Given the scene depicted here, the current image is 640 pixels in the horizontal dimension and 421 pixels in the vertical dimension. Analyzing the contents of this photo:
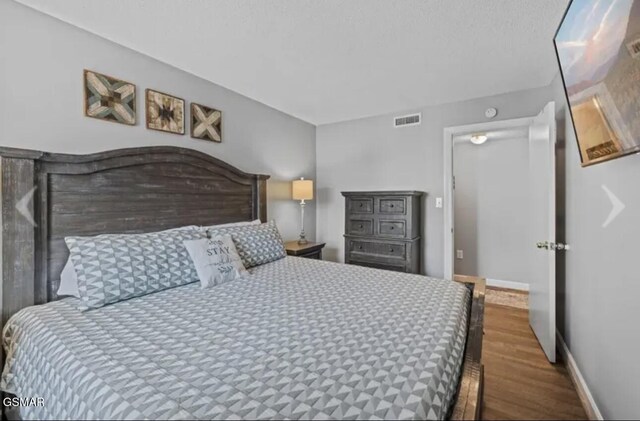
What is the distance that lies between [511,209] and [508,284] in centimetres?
102

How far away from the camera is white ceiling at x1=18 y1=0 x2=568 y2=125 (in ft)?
5.47

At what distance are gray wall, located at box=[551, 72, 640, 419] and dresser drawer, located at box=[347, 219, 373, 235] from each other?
1752 millimetres

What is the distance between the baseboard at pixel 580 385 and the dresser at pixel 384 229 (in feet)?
4.45

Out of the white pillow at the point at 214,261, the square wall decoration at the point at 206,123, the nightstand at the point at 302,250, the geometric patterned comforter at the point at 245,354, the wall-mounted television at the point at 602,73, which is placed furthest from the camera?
the nightstand at the point at 302,250

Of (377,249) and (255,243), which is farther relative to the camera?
(377,249)

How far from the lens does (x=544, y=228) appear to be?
229 centimetres

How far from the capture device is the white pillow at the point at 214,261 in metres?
1.85

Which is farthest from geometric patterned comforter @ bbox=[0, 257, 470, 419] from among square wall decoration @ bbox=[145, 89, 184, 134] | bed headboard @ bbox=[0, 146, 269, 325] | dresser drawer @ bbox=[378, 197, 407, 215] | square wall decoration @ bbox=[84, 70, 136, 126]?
dresser drawer @ bbox=[378, 197, 407, 215]

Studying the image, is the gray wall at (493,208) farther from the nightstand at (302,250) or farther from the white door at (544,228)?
the nightstand at (302,250)

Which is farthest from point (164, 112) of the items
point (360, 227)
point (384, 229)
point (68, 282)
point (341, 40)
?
point (384, 229)

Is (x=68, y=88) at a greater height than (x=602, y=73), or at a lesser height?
greater

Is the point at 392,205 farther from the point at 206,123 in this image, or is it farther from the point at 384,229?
the point at 206,123

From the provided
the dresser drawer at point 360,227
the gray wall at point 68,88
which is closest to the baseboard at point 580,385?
the dresser drawer at point 360,227

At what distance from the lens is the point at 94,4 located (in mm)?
1652
